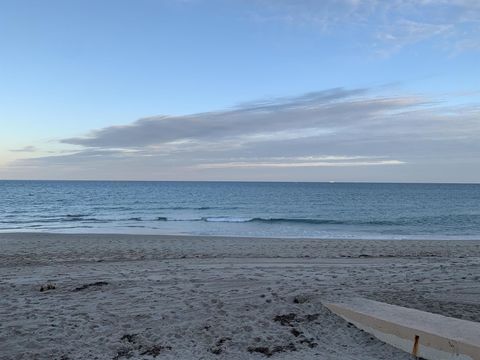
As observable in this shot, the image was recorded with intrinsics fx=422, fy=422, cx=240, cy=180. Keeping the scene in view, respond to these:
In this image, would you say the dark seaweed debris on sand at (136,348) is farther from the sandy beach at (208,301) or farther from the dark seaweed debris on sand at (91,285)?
the dark seaweed debris on sand at (91,285)

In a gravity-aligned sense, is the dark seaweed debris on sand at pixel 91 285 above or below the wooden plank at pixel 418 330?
below

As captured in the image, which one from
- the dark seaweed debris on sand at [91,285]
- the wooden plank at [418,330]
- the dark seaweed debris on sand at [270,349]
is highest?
the wooden plank at [418,330]

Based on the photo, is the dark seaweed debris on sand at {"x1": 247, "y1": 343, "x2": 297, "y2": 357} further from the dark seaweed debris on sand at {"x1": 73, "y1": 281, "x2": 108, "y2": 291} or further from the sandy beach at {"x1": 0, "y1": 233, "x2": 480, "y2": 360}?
the dark seaweed debris on sand at {"x1": 73, "y1": 281, "x2": 108, "y2": 291}

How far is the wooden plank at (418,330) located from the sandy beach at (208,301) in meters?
0.17

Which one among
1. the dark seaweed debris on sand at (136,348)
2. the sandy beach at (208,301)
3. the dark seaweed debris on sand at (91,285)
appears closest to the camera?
the dark seaweed debris on sand at (136,348)

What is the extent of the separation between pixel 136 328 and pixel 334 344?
2819 mm

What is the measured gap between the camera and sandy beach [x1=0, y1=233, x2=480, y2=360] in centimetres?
554

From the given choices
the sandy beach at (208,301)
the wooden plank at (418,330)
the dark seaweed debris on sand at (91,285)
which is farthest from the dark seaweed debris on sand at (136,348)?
the dark seaweed debris on sand at (91,285)

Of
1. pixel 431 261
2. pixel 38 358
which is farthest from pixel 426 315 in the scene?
pixel 431 261

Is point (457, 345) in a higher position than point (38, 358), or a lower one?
higher

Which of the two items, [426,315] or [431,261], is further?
[431,261]

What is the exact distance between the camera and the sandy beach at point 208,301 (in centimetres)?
554

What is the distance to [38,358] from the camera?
5.20 m

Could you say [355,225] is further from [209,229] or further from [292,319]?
[292,319]
